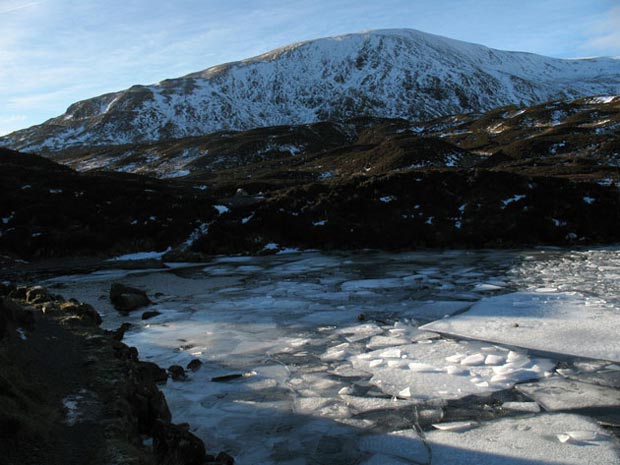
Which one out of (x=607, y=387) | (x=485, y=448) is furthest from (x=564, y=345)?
(x=485, y=448)

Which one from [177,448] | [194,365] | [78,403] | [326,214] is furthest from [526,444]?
[326,214]

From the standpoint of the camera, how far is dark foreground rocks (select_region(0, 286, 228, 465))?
4.36m

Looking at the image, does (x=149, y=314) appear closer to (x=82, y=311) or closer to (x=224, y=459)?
(x=82, y=311)

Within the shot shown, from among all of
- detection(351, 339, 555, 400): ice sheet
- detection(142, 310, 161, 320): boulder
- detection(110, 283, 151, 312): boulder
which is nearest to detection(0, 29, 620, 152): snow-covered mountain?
detection(110, 283, 151, 312): boulder

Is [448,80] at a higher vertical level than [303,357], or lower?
higher

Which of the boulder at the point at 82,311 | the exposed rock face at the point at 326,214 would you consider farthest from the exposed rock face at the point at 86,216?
the boulder at the point at 82,311

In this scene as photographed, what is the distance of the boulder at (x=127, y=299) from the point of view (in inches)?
522

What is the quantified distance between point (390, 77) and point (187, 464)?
178286 mm

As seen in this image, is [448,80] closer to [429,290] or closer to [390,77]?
[390,77]

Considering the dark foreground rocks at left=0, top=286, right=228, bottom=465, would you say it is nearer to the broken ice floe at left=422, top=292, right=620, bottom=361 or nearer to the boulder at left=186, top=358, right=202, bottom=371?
the boulder at left=186, top=358, right=202, bottom=371

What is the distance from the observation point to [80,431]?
4.86 metres

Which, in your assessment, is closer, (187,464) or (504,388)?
(187,464)

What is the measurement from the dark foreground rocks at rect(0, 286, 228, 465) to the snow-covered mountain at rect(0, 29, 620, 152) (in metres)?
138

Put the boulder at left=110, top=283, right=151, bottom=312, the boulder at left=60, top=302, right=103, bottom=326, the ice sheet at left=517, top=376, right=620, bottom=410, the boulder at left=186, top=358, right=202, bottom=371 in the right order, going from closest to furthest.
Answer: the ice sheet at left=517, top=376, right=620, bottom=410 → the boulder at left=186, top=358, right=202, bottom=371 → the boulder at left=60, top=302, right=103, bottom=326 → the boulder at left=110, top=283, right=151, bottom=312
